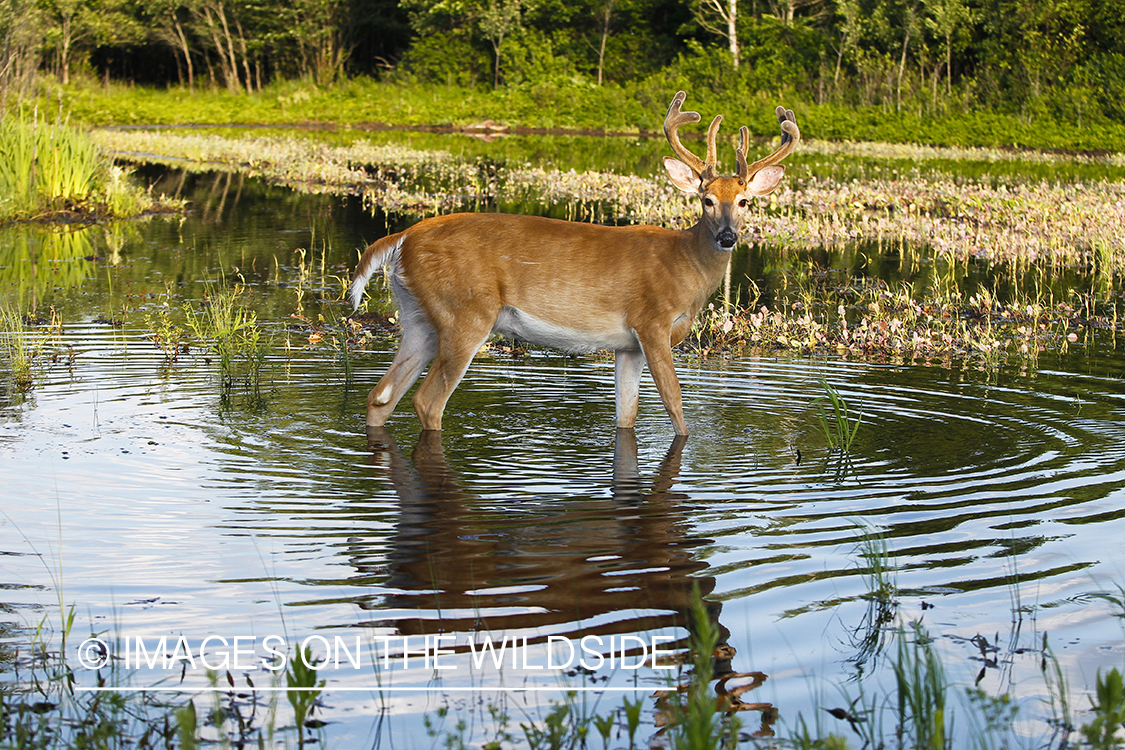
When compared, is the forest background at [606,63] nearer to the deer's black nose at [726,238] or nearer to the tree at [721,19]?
the tree at [721,19]

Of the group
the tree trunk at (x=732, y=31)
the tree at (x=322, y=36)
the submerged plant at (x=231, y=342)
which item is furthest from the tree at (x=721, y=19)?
the submerged plant at (x=231, y=342)

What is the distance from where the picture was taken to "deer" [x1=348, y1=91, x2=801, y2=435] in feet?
25.6

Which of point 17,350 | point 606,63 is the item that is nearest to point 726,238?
point 17,350

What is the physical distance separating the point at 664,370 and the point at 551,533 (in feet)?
7.06

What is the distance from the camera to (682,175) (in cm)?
794

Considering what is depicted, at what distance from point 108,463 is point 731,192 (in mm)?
3844

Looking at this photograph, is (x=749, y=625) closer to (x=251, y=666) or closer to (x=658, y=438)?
(x=251, y=666)

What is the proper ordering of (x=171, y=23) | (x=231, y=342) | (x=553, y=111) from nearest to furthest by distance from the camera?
(x=231, y=342), (x=553, y=111), (x=171, y=23)

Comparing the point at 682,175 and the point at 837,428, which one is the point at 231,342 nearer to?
the point at 682,175

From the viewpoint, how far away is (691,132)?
130ft

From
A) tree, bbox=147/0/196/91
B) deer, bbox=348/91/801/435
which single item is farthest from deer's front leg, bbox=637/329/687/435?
tree, bbox=147/0/196/91

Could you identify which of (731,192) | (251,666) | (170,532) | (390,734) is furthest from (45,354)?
(390,734)

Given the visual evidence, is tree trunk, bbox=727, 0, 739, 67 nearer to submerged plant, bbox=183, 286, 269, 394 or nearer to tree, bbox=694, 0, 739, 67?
tree, bbox=694, 0, 739, 67

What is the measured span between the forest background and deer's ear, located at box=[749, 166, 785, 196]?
1594 centimetres
